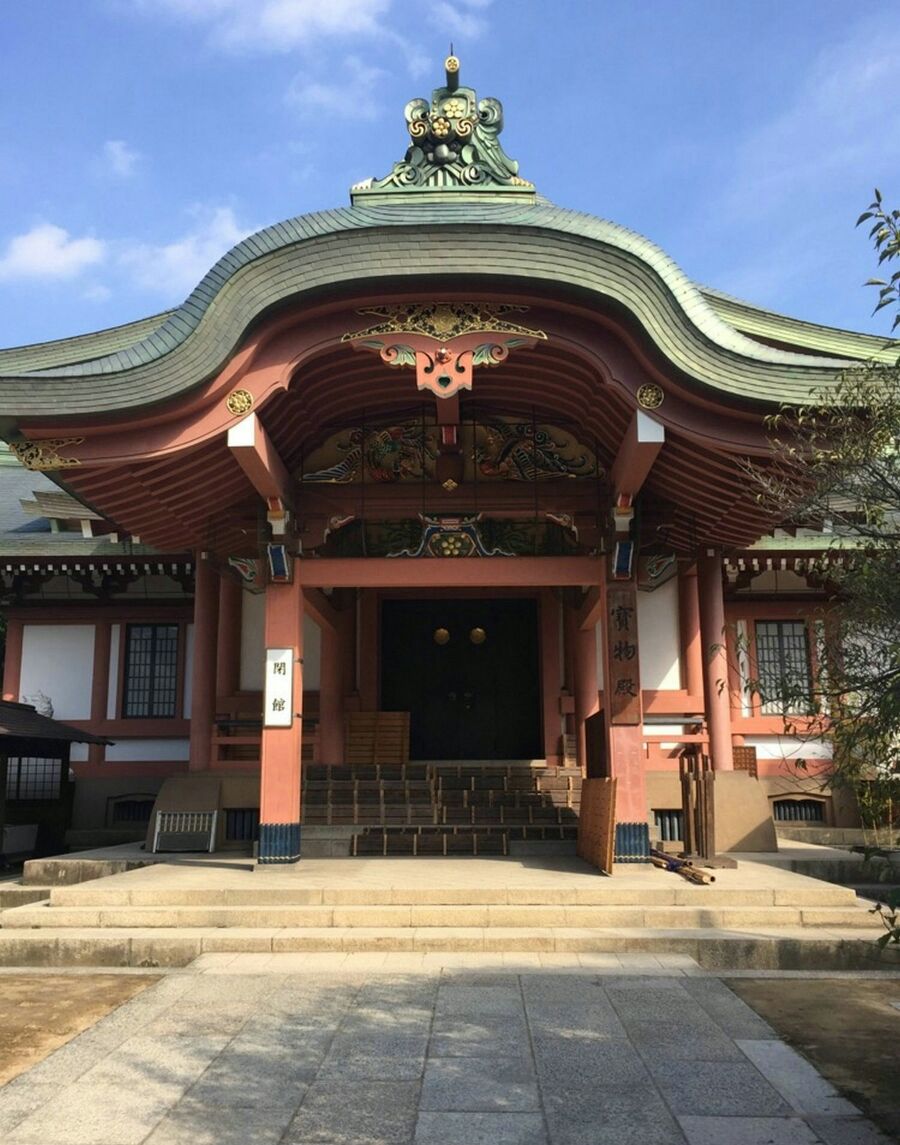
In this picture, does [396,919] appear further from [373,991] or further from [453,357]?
[453,357]

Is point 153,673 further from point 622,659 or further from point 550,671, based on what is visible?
point 622,659

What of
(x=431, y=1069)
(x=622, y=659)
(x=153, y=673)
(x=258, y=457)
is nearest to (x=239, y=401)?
(x=258, y=457)

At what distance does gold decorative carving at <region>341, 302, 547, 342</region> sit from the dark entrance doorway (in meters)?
7.44

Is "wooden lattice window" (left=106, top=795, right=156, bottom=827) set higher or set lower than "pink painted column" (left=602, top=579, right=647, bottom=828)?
lower

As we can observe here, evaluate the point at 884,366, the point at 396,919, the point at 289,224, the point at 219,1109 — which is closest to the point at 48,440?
the point at 289,224

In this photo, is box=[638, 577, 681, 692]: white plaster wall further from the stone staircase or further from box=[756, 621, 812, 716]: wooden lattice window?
the stone staircase

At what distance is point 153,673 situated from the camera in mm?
16109

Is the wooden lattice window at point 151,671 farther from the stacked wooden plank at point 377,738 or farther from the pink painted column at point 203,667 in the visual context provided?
the stacked wooden plank at point 377,738

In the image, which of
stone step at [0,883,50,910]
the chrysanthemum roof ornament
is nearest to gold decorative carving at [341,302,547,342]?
the chrysanthemum roof ornament

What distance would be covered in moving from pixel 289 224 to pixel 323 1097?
25.5 ft

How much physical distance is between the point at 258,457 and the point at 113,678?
792 cm

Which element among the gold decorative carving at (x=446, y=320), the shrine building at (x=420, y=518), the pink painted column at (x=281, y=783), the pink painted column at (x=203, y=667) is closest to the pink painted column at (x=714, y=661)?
the shrine building at (x=420, y=518)

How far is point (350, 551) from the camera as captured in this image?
1229 cm

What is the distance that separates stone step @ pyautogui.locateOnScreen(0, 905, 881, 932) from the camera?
8.46 metres
